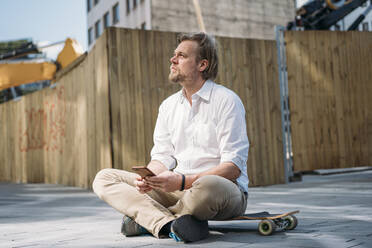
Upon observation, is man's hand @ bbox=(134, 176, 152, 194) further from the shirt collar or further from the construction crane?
the construction crane

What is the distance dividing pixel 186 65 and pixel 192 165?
68 cm

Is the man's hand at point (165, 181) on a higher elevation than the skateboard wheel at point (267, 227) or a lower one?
higher

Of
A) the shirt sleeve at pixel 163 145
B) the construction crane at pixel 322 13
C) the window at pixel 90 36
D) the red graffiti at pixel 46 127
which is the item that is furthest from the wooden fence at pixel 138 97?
the window at pixel 90 36

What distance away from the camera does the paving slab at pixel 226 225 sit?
2.73 metres

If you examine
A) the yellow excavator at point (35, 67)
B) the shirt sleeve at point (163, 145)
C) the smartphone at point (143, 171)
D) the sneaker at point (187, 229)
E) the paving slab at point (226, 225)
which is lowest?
the paving slab at point (226, 225)

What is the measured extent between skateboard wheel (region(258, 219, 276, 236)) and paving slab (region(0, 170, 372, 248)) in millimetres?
60

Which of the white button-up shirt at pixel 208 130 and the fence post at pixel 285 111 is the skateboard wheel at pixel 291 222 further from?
the fence post at pixel 285 111

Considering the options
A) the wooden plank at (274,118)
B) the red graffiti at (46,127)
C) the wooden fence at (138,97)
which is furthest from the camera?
the red graffiti at (46,127)

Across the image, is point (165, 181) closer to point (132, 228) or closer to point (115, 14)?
point (132, 228)

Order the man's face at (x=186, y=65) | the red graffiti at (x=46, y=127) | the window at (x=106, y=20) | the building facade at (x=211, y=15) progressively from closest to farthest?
the man's face at (x=186, y=65)
the red graffiti at (x=46, y=127)
the building facade at (x=211, y=15)
the window at (x=106, y=20)

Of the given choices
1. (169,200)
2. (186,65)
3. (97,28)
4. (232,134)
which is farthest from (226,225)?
(97,28)

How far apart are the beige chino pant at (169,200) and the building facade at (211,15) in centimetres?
2445

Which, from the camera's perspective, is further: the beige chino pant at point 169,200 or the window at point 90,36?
the window at point 90,36

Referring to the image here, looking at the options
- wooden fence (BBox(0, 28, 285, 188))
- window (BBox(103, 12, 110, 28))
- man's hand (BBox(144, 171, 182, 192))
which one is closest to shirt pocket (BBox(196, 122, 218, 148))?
man's hand (BBox(144, 171, 182, 192))
